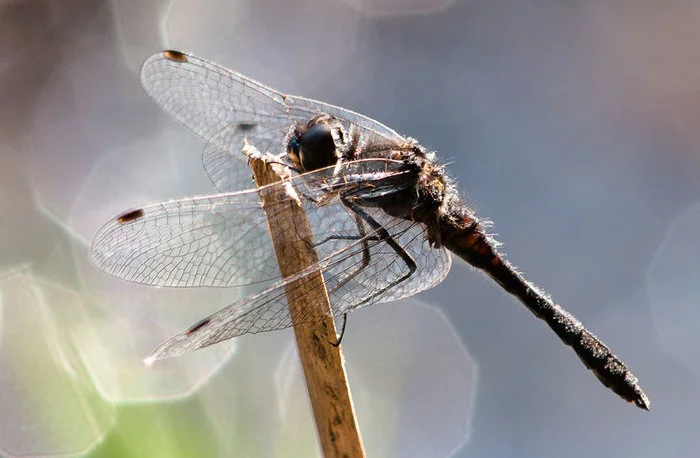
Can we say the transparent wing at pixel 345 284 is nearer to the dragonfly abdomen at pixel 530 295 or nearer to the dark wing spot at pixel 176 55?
the dragonfly abdomen at pixel 530 295

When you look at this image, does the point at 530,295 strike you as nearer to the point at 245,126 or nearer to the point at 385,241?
the point at 385,241

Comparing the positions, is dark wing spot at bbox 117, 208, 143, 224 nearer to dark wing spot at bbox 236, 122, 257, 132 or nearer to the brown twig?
the brown twig

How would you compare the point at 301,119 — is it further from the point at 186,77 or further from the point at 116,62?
the point at 116,62

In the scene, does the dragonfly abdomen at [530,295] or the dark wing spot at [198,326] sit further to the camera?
the dragonfly abdomen at [530,295]

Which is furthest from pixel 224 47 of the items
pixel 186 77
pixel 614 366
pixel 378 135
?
pixel 614 366

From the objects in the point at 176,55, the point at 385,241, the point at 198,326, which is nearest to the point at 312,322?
the point at 198,326

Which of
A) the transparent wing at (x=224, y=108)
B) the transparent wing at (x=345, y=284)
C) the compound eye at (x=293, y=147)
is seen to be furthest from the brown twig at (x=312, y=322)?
the transparent wing at (x=224, y=108)
